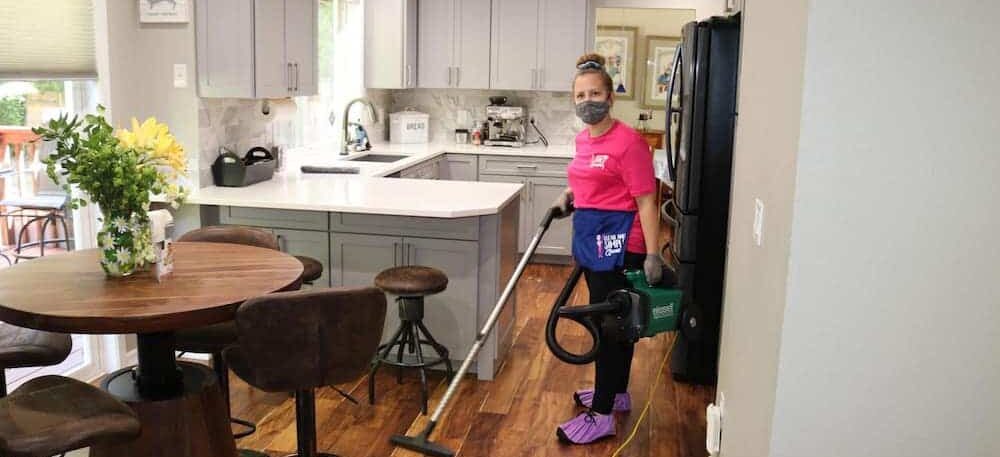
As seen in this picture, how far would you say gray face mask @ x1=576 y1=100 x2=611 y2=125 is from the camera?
329 centimetres

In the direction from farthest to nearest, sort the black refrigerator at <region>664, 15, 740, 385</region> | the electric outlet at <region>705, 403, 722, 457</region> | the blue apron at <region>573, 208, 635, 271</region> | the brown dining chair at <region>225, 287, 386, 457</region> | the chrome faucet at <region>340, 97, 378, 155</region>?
the chrome faucet at <region>340, 97, 378, 155</region> → the black refrigerator at <region>664, 15, 740, 385</region> → the blue apron at <region>573, 208, 635, 271</region> → the electric outlet at <region>705, 403, 722, 457</region> → the brown dining chair at <region>225, 287, 386, 457</region>

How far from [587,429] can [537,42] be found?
375 cm

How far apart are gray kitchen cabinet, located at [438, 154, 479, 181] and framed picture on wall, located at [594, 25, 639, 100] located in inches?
51.4

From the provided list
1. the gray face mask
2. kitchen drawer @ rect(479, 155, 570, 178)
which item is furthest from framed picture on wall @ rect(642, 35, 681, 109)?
the gray face mask

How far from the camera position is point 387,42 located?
650 cm

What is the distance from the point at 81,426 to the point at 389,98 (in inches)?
212

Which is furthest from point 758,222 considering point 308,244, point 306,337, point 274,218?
point 274,218

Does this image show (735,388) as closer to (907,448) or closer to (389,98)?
(907,448)

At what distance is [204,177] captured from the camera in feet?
14.0

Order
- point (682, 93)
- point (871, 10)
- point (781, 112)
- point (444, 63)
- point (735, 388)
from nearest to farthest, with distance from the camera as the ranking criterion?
point (871, 10) → point (781, 112) → point (735, 388) → point (682, 93) → point (444, 63)

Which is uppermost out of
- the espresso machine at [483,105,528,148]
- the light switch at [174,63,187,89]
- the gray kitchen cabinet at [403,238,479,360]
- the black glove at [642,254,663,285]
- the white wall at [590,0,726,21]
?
Result: the white wall at [590,0,726,21]

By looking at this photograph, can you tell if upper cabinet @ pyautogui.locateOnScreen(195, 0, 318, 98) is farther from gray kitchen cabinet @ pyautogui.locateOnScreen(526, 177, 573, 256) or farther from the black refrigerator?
gray kitchen cabinet @ pyautogui.locateOnScreen(526, 177, 573, 256)

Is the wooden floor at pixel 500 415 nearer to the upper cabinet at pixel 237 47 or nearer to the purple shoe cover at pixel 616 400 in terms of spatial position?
the purple shoe cover at pixel 616 400

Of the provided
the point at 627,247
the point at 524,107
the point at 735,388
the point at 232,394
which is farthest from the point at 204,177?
the point at 524,107
